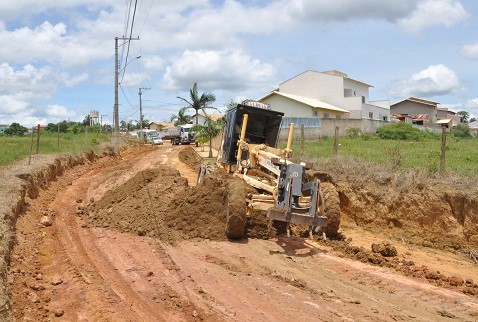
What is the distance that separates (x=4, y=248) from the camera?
880 centimetres

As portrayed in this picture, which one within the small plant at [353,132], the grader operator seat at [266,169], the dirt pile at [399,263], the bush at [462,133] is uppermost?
the bush at [462,133]

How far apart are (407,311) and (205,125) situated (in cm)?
3042

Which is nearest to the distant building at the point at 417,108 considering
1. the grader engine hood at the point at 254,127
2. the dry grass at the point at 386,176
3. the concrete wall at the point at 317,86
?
the concrete wall at the point at 317,86

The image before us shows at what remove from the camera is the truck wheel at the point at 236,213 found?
34.1 feet

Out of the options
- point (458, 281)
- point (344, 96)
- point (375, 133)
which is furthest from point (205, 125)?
point (458, 281)

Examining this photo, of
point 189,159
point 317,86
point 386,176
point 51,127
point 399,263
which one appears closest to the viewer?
point 399,263

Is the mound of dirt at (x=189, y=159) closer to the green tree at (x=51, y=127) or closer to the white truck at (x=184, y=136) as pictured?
the white truck at (x=184, y=136)

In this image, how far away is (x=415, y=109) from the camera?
7494 cm

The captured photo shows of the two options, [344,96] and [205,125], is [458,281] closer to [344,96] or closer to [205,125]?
[205,125]

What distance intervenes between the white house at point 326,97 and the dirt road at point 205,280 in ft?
119

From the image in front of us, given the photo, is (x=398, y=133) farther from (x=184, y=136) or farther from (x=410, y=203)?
(x=410, y=203)

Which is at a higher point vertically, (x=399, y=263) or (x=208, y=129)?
(x=208, y=129)

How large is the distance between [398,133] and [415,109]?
3854cm

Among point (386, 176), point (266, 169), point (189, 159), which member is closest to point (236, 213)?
point (266, 169)
